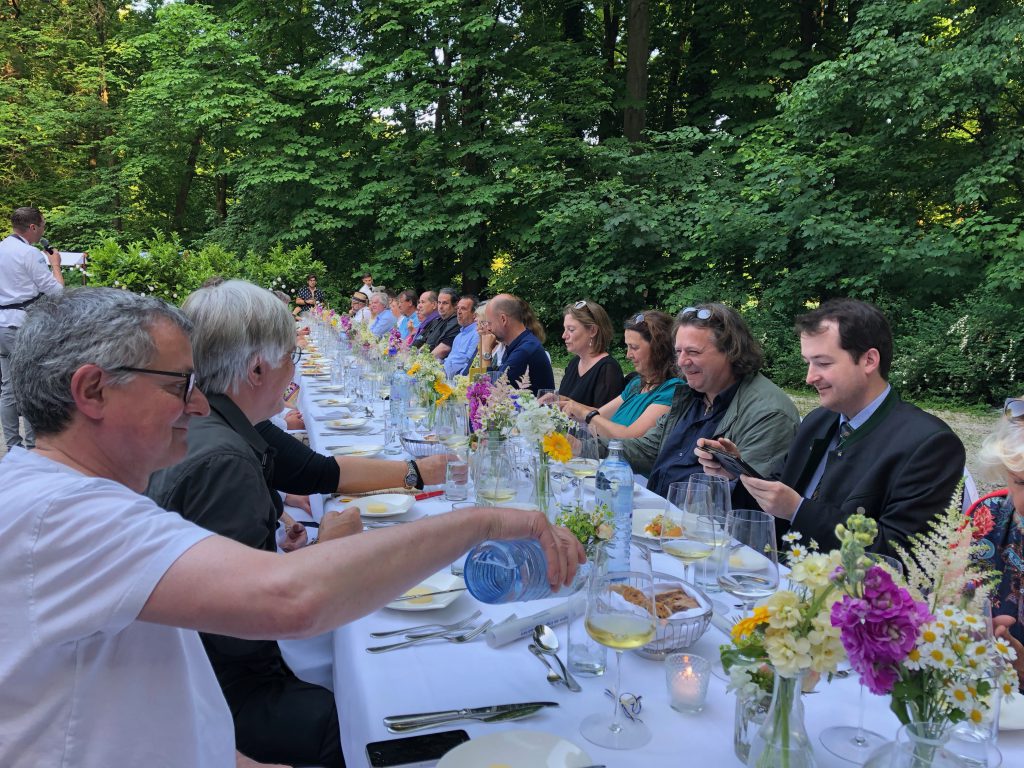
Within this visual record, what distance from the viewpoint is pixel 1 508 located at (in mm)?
937

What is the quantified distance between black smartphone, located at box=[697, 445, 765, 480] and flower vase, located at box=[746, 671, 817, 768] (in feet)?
4.68

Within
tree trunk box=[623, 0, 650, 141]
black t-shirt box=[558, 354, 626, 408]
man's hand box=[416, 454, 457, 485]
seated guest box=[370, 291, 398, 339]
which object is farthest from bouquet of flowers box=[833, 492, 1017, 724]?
tree trunk box=[623, 0, 650, 141]

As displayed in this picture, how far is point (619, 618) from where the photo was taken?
113cm

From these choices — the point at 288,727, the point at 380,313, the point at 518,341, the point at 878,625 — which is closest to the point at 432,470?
the point at 288,727

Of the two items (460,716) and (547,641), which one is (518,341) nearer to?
(547,641)

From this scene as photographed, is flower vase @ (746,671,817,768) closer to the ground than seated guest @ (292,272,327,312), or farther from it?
closer to the ground

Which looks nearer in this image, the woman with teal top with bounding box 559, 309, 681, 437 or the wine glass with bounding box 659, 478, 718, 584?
the wine glass with bounding box 659, 478, 718, 584

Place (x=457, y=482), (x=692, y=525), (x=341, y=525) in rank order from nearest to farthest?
(x=692, y=525), (x=341, y=525), (x=457, y=482)

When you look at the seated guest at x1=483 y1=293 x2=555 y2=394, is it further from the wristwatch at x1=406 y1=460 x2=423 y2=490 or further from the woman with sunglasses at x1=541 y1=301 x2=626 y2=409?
the wristwatch at x1=406 y1=460 x2=423 y2=490

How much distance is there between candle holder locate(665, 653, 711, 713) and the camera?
1.24m

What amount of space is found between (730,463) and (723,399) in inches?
33.2

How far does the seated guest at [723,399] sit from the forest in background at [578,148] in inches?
302

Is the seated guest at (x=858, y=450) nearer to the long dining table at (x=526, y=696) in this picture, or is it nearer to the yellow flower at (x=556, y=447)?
the yellow flower at (x=556, y=447)

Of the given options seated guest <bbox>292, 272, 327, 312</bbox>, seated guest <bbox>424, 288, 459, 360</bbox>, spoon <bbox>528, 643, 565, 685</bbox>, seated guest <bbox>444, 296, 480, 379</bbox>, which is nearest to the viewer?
spoon <bbox>528, 643, 565, 685</bbox>
